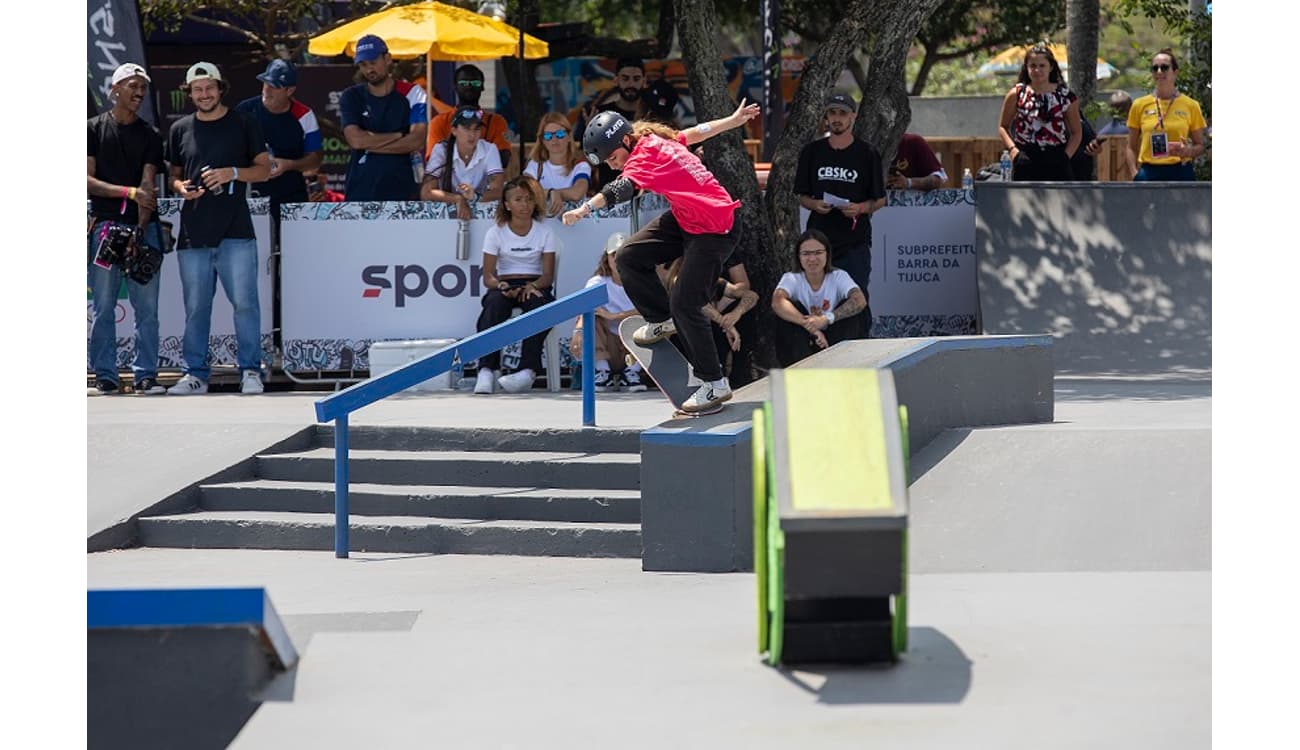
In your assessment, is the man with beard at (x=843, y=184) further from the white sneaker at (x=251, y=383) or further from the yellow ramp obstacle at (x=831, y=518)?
the yellow ramp obstacle at (x=831, y=518)

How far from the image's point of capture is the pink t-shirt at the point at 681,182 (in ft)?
29.0

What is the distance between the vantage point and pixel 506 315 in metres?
12.8

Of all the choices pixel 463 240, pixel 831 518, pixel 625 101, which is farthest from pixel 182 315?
pixel 831 518

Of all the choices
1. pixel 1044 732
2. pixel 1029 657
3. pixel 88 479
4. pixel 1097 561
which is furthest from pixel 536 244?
pixel 1044 732

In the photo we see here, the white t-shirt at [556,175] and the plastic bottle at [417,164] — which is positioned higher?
the plastic bottle at [417,164]

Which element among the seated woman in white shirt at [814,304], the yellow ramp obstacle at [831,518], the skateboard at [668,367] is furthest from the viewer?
the seated woman in white shirt at [814,304]

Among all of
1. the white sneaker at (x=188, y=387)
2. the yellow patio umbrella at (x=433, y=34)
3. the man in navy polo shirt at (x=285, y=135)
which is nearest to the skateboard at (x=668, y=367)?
the white sneaker at (x=188, y=387)

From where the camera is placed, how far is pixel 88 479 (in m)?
10.4

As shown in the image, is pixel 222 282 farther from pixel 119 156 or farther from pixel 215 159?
pixel 119 156

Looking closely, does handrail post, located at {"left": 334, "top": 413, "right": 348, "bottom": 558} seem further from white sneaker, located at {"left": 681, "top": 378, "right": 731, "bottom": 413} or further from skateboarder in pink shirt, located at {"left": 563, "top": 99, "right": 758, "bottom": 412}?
white sneaker, located at {"left": 681, "top": 378, "right": 731, "bottom": 413}

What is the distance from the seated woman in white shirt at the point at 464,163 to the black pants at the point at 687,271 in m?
4.30

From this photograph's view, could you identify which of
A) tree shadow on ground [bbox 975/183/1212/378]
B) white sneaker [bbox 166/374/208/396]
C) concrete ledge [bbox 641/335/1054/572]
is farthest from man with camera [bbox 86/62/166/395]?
tree shadow on ground [bbox 975/183/1212/378]

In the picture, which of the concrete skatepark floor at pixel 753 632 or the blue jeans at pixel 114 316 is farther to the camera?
the blue jeans at pixel 114 316

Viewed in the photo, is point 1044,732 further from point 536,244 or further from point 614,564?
point 536,244
